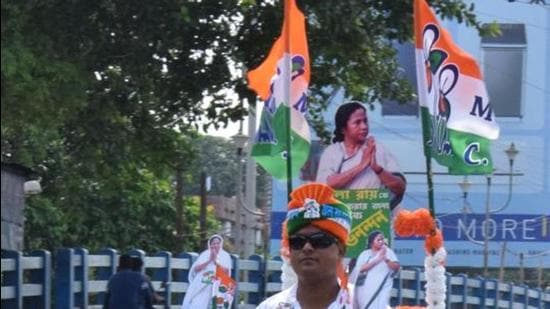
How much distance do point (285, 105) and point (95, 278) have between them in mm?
4719

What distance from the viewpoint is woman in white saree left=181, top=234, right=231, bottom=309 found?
1069 centimetres

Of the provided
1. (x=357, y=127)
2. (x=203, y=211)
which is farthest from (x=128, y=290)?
(x=203, y=211)

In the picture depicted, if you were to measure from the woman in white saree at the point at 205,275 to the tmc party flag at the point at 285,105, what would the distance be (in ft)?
6.02

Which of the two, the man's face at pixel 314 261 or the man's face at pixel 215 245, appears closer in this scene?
the man's face at pixel 314 261

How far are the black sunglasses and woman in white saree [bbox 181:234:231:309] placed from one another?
18.9ft

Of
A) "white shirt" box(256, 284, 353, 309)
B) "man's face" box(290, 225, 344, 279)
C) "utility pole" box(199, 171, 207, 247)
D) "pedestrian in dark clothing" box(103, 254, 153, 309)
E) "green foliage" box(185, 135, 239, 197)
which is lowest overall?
"white shirt" box(256, 284, 353, 309)

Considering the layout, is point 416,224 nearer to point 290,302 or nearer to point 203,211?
point 290,302

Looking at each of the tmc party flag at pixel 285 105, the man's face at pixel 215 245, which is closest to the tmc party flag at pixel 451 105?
the tmc party flag at pixel 285 105

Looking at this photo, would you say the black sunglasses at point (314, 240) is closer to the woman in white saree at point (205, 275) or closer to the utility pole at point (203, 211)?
the woman in white saree at point (205, 275)

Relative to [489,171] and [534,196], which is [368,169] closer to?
[489,171]

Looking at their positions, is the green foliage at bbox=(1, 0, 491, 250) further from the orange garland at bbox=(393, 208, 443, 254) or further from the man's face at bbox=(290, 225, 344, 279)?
the man's face at bbox=(290, 225, 344, 279)

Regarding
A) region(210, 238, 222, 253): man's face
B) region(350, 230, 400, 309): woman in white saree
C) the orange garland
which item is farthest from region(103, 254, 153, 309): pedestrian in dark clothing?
region(350, 230, 400, 309): woman in white saree

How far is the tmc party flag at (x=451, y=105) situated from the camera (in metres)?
8.17

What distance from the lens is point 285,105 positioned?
9.08 metres
